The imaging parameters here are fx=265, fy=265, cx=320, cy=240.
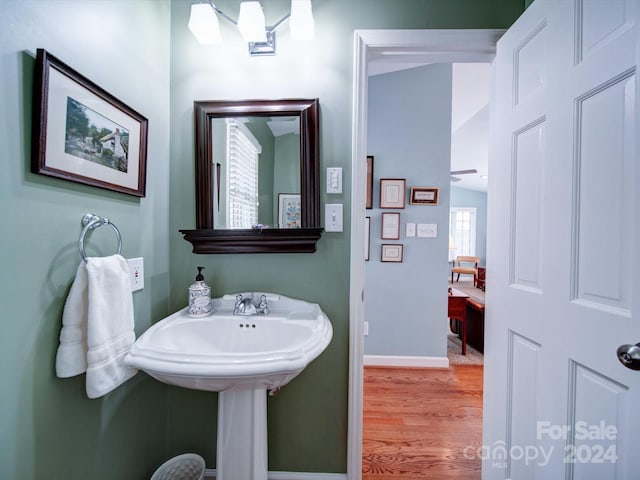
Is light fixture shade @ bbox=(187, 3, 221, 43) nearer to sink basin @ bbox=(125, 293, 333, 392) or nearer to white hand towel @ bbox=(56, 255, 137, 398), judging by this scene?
white hand towel @ bbox=(56, 255, 137, 398)

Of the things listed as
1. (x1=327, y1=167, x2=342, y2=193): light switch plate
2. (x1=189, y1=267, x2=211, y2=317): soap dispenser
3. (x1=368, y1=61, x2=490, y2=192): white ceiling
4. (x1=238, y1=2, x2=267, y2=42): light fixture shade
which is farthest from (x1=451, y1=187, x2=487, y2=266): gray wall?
(x1=189, y1=267, x2=211, y2=317): soap dispenser

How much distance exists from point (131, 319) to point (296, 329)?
1.88ft

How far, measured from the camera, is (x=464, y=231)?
779 centimetres

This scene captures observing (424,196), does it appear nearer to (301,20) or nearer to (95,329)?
(301,20)

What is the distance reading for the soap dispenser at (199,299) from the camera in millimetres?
1133

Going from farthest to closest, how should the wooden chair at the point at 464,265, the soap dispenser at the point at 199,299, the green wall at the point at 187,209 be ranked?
the wooden chair at the point at 464,265, the soap dispenser at the point at 199,299, the green wall at the point at 187,209

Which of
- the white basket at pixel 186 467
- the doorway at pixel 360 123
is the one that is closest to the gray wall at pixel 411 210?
the doorway at pixel 360 123

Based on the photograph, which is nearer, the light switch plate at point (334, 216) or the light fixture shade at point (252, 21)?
the light fixture shade at point (252, 21)

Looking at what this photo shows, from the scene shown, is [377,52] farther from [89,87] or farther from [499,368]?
[499,368]

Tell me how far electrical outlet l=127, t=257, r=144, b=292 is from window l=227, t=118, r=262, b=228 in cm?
38

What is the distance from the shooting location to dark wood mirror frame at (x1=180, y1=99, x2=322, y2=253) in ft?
3.91

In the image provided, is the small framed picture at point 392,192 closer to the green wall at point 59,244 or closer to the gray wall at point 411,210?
the gray wall at point 411,210

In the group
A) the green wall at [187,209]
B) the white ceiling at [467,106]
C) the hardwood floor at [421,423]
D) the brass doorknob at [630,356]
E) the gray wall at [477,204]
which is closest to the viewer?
the brass doorknob at [630,356]

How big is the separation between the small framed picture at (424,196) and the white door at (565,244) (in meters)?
1.25
